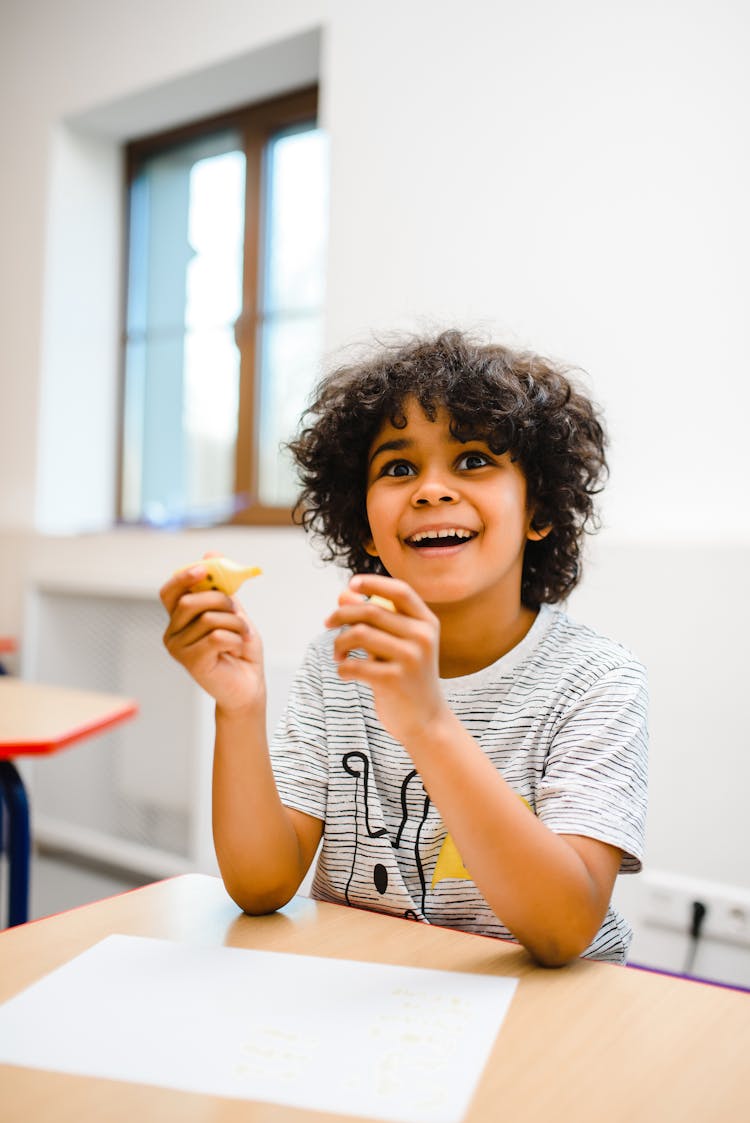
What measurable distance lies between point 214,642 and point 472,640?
359mm

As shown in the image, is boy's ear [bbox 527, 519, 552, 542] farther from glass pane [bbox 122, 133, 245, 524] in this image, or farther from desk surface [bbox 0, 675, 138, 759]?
glass pane [bbox 122, 133, 245, 524]

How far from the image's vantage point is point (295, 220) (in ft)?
9.17

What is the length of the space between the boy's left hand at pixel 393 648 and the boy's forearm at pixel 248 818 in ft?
0.59

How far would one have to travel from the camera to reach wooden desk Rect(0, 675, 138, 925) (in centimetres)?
141

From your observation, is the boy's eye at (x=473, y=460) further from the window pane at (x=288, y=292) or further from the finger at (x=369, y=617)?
the window pane at (x=288, y=292)

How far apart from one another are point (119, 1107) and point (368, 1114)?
0.13 metres

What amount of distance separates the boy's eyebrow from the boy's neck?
19cm

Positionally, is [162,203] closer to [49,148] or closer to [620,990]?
[49,148]

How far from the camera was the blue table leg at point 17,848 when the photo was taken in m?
1.59

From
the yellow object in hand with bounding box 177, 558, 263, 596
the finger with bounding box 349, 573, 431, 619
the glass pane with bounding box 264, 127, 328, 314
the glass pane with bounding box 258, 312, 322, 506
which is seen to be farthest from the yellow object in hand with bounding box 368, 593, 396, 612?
the glass pane with bounding box 264, 127, 328, 314

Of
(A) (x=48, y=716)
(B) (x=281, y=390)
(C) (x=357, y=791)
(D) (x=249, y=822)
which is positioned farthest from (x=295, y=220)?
(D) (x=249, y=822)

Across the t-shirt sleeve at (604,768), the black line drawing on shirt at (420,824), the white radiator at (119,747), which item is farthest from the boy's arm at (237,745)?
the white radiator at (119,747)

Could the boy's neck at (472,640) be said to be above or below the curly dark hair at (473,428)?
below

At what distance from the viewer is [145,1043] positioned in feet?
1.85
